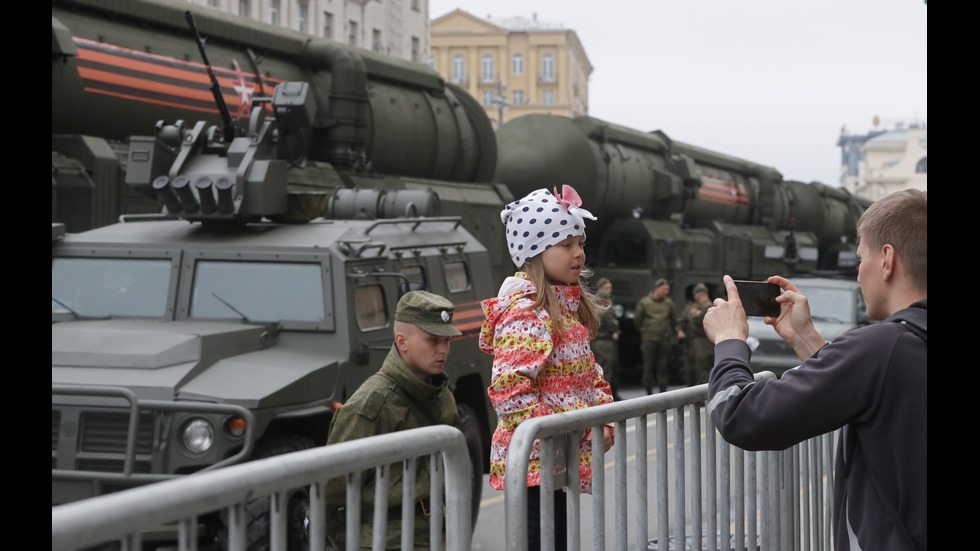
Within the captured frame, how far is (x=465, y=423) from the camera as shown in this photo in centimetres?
A: 720

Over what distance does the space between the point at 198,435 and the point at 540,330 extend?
228cm

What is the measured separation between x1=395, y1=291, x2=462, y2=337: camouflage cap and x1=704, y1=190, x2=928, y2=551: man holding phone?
163 cm

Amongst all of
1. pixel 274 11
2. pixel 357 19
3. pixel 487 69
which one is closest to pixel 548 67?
pixel 487 69

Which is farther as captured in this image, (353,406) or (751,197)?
(751,197)

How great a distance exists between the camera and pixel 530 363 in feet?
13.0

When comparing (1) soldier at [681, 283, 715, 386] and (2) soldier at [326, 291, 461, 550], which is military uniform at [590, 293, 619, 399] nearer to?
(1) soldier at [681, 283, 715, 386]

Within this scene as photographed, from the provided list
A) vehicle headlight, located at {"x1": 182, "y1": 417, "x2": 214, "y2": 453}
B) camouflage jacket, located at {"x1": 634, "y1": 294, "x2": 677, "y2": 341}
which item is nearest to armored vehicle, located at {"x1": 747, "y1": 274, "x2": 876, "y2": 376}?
camouflage jacket, located at {"x1": 634, "y1": 294, "x2": 677, "y2": 341}

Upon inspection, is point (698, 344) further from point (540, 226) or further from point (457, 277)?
point (540, 226)

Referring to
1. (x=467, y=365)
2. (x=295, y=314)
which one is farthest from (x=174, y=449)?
(x=467, y=365)

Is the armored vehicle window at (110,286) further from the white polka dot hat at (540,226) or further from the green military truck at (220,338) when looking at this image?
the white polka dot hat at (540,226)

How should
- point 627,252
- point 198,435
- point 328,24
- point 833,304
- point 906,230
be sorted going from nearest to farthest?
point 906,230 < point 198,435 < point 833,304 < point 627,252 < point 328,24

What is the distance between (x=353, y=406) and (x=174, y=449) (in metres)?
1.87
